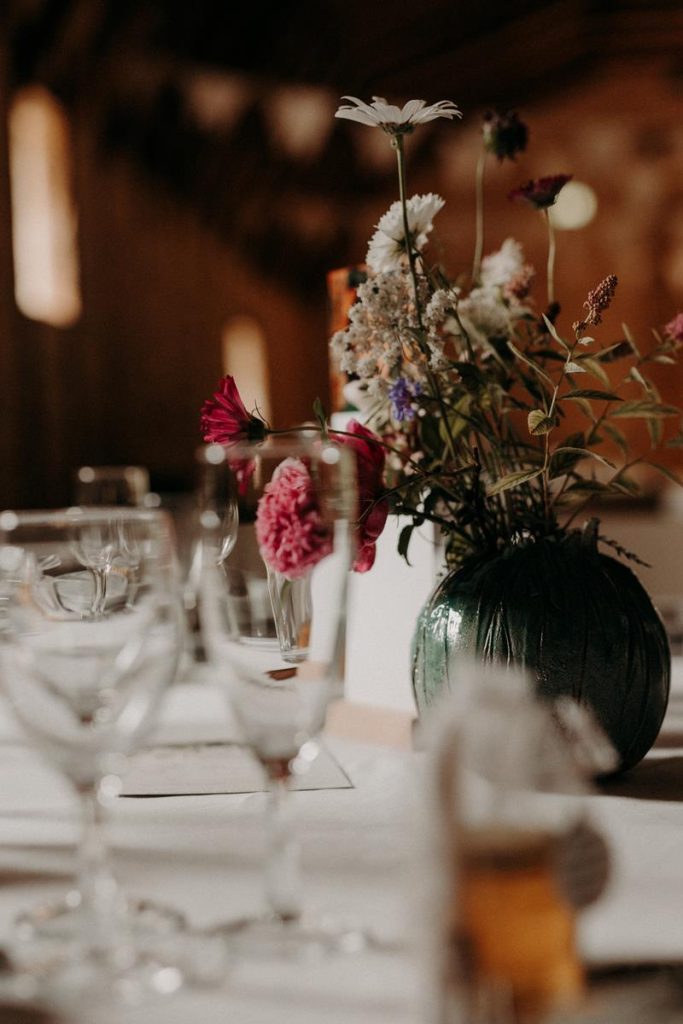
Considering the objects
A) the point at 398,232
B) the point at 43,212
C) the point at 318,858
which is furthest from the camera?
the point at 43,212

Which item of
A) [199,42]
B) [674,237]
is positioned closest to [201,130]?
[199,42]

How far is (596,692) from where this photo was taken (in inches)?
32.1

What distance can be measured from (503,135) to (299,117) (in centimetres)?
765

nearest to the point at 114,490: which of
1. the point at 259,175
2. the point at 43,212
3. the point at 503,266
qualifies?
the point at 503,266

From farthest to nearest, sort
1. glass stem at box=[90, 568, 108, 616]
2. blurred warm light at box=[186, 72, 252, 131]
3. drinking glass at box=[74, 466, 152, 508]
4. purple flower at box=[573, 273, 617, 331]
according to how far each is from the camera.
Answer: blurred warm light at box=[186, 72, 252, 131] < drinking glass at box=[74, 466, 152, 508] < purple flower at box=[573, 273, 617, 331] < glass stem at box=[90, 568, 108, 616]

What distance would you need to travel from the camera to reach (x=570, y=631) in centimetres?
81

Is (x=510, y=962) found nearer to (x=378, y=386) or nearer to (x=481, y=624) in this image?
(x=481, y=624)

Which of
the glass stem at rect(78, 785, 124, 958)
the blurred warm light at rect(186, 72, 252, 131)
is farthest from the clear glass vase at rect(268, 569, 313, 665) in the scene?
the blurred warm light at rect(186, 72, 252, 131)

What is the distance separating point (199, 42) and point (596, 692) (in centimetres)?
647

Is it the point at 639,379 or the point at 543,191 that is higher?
the point at 543,191

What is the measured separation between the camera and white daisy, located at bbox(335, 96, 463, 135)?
83cm

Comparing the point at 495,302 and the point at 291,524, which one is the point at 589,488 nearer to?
the point at 495,302

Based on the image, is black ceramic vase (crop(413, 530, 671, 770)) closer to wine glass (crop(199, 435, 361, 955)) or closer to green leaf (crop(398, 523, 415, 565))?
green leaf (crop(398, 523, 415, 565))

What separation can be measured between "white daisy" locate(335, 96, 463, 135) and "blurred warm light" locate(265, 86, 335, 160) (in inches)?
288
